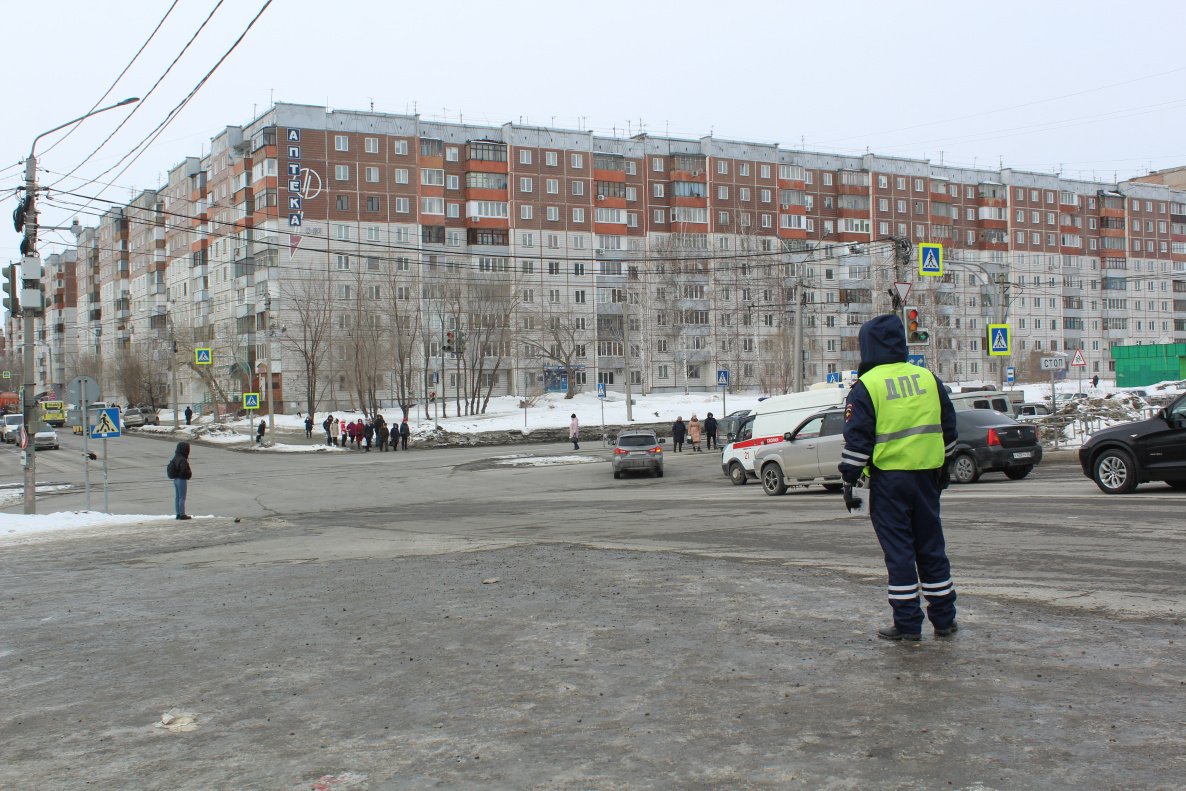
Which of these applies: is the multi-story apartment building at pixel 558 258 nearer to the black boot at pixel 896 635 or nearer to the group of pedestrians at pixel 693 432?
the group of pedestrians at pixel 693 432

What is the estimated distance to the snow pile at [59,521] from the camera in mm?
18391

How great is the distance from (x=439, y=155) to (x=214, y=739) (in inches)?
3382

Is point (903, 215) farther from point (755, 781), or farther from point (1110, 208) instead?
point (755, 781)

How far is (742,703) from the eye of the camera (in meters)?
4.76

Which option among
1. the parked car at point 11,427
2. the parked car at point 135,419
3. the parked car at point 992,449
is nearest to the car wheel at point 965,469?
the parked car at point 992,449

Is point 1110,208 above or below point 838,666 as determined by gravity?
above

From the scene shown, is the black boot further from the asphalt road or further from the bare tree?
the bare tree

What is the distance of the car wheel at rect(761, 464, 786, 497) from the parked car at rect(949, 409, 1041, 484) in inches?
144

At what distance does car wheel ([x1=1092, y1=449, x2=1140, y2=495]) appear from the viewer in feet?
48.9

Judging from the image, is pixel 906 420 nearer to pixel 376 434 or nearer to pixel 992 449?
pixel 992 449

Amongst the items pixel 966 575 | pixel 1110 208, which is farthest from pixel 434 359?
pixel 1110 208

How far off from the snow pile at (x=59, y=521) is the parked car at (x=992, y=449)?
16.7m

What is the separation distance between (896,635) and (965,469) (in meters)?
15.6

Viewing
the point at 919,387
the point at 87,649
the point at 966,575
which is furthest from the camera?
the point at 966,575
